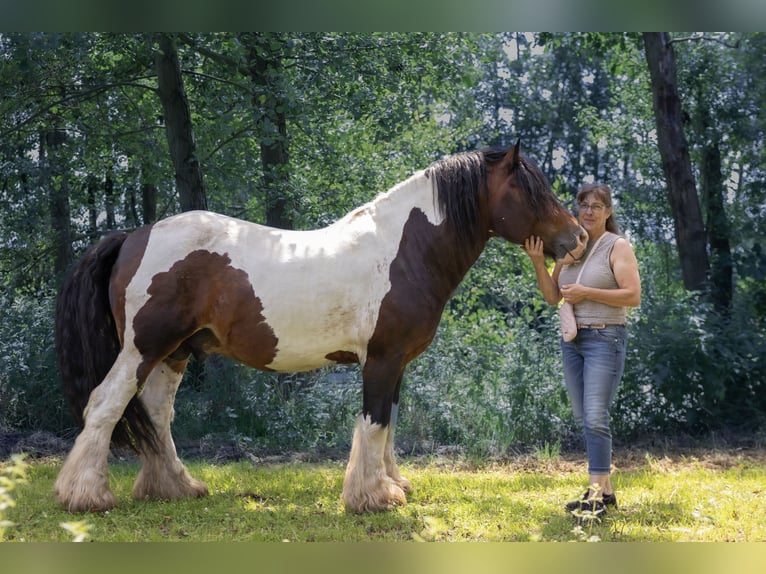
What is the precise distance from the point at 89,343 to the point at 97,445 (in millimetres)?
629

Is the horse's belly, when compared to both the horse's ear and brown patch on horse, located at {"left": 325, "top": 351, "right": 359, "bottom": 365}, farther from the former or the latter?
the horse's ear

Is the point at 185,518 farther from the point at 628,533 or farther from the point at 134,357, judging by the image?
the point at 628,533

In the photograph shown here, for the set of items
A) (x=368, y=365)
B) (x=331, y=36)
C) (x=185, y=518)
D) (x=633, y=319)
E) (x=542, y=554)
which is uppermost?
(x=331, y=36)

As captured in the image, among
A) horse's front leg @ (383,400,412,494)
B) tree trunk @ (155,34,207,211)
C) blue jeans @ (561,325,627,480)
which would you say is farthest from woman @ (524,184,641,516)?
tree trunk @ (155,34,207,211)

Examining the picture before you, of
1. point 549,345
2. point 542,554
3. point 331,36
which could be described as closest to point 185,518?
point 542,554

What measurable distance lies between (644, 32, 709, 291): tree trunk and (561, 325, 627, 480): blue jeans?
4620mm

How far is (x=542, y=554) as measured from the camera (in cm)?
188

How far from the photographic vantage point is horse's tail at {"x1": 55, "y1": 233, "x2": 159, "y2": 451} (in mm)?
4504

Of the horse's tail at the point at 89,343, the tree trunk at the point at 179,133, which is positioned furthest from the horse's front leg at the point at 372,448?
the tree trunk at the point at 179,133

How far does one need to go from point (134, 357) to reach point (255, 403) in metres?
2.86

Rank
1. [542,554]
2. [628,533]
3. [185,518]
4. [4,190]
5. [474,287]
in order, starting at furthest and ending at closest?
[474,287], [4,190], [185,518], [628,533], [542,554]

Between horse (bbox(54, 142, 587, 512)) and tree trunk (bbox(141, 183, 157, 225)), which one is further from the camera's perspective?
tree trunk (bbox(141, 183, 157, 225))

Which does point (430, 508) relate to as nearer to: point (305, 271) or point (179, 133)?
point (305, 271)

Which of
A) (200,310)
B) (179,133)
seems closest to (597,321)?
(200,310)
